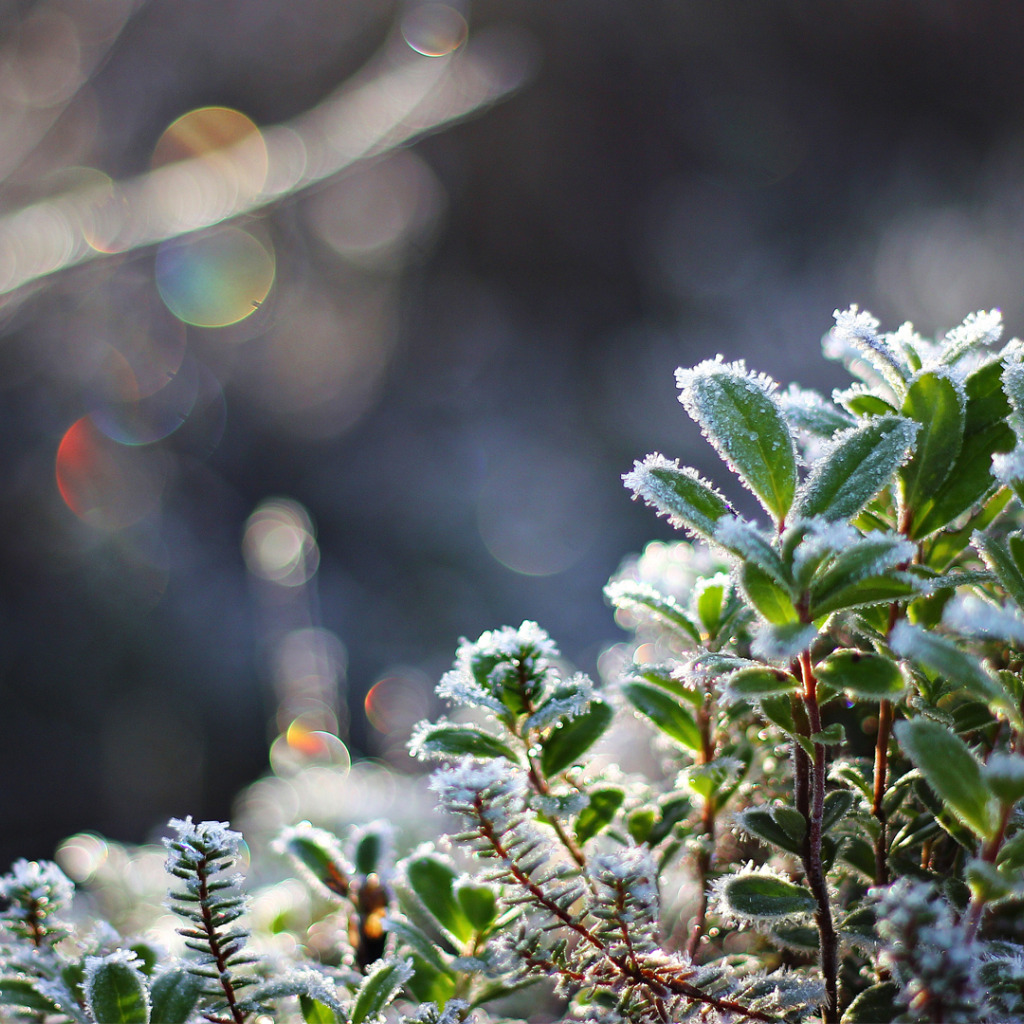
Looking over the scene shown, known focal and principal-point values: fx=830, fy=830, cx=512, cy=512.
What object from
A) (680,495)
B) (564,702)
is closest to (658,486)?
(680,495)

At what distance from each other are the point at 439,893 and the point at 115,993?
0.15 metres

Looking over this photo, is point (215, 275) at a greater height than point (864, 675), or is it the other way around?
point (215, 275)

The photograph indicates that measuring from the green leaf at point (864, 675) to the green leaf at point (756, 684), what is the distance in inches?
0.5

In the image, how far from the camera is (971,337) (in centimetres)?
40

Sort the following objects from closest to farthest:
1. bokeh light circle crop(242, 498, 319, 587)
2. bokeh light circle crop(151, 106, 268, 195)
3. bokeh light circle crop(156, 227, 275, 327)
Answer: bokeh light circle crop(242, 498, 319, 587) < bokeh light circle crop(156, 227, 275, 327) < bokeh light circle crop(151, 106, 268, 195)

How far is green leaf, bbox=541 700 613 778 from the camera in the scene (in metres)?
0.41

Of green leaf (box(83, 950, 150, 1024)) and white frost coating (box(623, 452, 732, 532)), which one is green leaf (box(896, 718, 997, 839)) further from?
green leaf (box(83, 950, 150, 1024))

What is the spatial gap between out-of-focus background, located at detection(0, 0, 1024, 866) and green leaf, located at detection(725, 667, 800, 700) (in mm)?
1672

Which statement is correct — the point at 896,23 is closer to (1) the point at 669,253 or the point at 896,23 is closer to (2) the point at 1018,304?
(1) the point at 669,253

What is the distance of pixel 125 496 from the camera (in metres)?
2.53

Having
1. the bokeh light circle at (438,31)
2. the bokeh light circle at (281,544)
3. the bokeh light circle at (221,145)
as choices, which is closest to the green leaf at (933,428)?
the bokeh light circle at (281,544)

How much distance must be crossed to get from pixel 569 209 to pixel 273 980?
3.50 metres

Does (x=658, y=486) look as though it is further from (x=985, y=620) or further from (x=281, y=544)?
(x=281, y=544)

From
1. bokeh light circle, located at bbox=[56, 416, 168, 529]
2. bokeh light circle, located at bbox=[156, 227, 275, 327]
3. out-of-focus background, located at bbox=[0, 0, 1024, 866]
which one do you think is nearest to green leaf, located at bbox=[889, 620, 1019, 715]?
out-of-focus background, located at bbox=[0, 0, 1024, 866]
